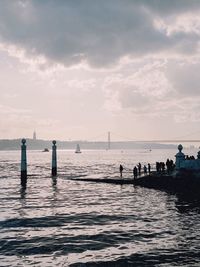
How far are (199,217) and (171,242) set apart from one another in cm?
714

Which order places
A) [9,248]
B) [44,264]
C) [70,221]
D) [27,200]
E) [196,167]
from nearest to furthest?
[44,264], [9,248], [70,221], [27,200], [196,167]

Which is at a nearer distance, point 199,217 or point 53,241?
point 53,241

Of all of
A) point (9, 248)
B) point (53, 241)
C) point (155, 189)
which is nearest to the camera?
point (9, 248)

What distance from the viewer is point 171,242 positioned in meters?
17.5

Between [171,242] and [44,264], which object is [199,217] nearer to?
[171,242]

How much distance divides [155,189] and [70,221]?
59.7 feet

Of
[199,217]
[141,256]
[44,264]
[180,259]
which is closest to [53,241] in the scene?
[44,264]

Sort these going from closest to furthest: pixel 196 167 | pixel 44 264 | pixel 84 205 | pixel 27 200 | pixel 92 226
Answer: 1. pixel 44 264
2. pixel 92 226
3. pixel 84 205
4. pixel 27 200
5. pixel 196 167

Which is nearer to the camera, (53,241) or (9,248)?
Result: (9,248)

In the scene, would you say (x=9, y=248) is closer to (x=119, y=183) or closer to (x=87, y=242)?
(x=87, y=242)

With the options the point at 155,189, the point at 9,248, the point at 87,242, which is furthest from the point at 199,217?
the point at 155,189

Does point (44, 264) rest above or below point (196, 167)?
Answer: below

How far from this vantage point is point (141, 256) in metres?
15.3

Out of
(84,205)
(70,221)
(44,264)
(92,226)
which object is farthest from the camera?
(84,205)
